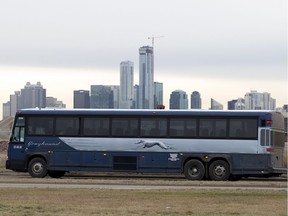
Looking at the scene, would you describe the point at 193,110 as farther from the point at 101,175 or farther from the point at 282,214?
the point at 282,214

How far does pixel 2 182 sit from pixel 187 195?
10.1 m

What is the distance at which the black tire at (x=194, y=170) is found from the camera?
38812mm

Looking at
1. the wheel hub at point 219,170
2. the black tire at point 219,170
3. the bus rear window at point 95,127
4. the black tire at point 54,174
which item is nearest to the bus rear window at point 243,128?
the black tire at point 219,170

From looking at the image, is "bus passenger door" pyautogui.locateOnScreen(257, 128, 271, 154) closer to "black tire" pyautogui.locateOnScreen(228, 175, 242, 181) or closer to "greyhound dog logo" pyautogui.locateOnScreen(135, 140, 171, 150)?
"black tire" pyautogui.locateOnScreen(228, 175, 242, 181)

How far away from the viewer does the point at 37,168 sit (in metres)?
40.9

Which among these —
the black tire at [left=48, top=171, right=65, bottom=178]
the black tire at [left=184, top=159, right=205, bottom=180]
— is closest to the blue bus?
the black tire at [left=184, top=159, right=205, bottom=180]

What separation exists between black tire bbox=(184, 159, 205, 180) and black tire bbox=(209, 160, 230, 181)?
1.34 feet

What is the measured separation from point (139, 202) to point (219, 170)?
49.9 feet

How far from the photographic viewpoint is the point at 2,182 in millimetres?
34562

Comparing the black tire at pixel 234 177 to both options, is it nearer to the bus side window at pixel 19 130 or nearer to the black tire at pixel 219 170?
the black tire at pixel 219 170

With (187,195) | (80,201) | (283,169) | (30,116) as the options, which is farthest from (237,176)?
(80,201)

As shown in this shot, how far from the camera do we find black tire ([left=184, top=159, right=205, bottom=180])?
3881 centimetres

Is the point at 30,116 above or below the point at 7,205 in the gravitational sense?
above

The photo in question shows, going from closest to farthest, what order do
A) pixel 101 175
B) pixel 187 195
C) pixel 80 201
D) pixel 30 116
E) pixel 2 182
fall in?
pixel 80 201, pixel 187 195, pixel 2 182, pixel 30 116, pixel 101 175
